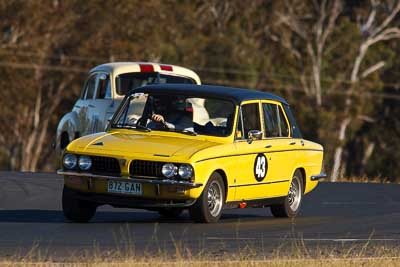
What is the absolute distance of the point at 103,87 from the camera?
75.0 ft

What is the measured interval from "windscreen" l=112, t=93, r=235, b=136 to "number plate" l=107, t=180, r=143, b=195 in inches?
52.4

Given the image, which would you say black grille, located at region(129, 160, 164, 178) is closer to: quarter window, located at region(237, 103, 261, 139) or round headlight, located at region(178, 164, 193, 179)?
round headlight, located at region(178, 164, 193, 179)

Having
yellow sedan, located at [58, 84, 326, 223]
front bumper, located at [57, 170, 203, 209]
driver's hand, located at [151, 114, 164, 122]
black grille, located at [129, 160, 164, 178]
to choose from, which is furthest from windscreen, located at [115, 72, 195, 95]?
black grille, located at [129, 160, 164, 178]

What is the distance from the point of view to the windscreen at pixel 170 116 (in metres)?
14.3

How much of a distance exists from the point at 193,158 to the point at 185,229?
717 millimetres

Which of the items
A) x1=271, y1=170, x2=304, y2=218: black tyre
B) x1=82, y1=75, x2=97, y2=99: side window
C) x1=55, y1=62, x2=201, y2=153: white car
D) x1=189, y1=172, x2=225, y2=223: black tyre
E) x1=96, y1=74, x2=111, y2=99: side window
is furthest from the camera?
x1=82, y1=75, x2=97, y2=99: side window

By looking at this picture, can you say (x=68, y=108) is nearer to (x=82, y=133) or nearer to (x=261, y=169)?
(x=82, y=133)

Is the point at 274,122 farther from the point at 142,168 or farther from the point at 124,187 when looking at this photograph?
the point at 124,187

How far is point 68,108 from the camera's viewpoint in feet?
187

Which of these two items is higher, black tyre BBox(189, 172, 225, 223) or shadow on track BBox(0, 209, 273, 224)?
black tyre BBox(189, 172, 225, 223)

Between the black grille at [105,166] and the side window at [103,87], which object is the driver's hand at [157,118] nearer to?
the black grille at [105,166]

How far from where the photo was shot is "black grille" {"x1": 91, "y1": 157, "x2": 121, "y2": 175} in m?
13.2

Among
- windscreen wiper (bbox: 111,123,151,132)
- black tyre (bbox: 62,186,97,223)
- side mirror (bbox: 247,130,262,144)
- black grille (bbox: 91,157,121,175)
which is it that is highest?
windscreen wiper (bbox: 111,123,151,132)

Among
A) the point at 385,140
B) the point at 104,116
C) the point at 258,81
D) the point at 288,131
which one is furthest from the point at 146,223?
the point at 385,140
